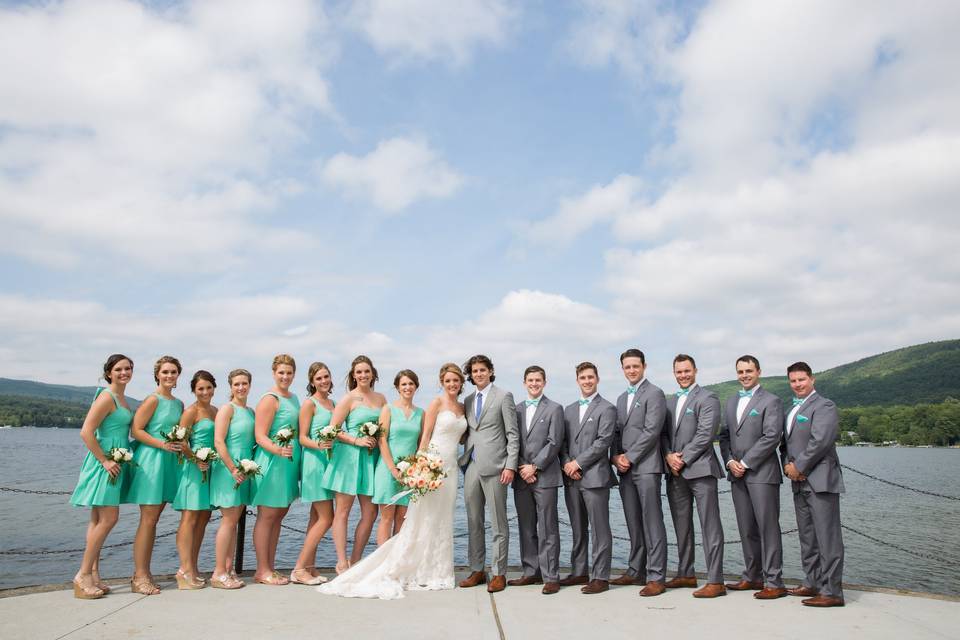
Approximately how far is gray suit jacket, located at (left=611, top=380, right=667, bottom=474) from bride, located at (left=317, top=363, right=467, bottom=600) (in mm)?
1642

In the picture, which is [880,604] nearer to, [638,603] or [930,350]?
[638,603]

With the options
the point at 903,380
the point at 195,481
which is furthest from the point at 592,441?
the point at 903,380

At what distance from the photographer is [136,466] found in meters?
6.00

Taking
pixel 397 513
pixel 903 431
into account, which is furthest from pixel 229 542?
pixel 903 431

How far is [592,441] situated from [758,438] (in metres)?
1.61

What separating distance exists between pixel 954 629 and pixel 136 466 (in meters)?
7.07

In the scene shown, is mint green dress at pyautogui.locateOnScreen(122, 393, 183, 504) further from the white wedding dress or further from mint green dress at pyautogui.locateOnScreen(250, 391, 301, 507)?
the white wedding dress

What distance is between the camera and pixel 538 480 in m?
6.43

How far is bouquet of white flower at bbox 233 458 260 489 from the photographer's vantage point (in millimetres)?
6125

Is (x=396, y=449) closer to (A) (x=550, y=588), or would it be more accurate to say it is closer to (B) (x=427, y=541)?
(B) (x=427, y=541)

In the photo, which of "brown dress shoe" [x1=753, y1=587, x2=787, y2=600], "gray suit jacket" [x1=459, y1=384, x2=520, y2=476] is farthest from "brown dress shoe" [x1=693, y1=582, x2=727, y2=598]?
"gray suit jacket" [x1=459, y1=384, x2=520, y2=476]

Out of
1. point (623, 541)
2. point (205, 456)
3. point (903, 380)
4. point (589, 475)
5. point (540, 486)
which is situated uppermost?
point (903, 380)

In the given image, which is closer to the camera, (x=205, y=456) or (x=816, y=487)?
(x=816, y=487)

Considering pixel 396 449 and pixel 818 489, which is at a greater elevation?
pixel 396 449
